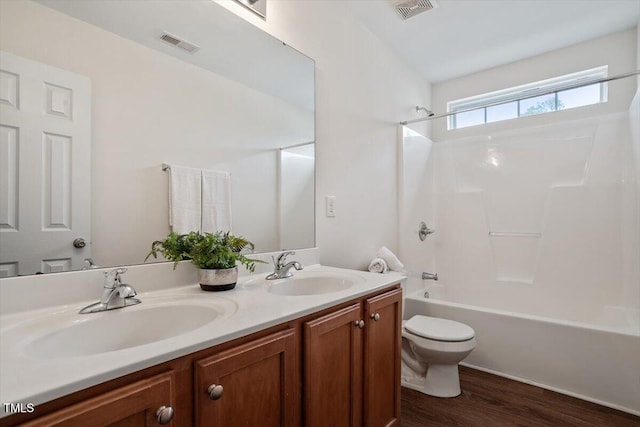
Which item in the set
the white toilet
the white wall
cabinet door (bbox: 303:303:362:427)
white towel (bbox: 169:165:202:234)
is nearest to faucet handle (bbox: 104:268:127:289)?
white towel (bbox: 169:165:202:234)

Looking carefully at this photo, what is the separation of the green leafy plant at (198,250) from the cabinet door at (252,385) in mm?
401

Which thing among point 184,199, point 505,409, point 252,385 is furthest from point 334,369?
point 505,409

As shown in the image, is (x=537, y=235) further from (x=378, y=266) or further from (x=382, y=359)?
(x=382, y=359)

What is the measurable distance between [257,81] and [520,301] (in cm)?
275

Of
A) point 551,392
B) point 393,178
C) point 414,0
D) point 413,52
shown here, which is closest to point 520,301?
point 551,392

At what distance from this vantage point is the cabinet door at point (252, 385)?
0.74m

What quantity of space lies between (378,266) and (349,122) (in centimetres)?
101

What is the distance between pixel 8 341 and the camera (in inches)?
28.2

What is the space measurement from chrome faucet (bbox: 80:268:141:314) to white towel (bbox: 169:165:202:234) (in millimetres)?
322

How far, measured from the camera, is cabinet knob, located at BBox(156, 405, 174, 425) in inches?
25.5

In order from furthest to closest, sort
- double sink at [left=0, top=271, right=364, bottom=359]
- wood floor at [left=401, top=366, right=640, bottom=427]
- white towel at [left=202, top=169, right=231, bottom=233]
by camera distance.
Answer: wood floor at [left=401, top=366, right=640, bottom=427] → white towel at [left=202, top=169, right=231, bottom=233] → double sink at [left=0, top=271, right=364, bottom=359]

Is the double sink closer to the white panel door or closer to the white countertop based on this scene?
the white countertop

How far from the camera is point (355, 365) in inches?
48.7

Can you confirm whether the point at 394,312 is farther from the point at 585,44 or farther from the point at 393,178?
the point at 585,44
